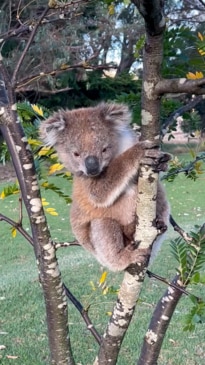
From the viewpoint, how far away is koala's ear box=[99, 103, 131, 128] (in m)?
Result: 2.24

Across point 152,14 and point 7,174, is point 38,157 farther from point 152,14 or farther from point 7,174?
point 7,174

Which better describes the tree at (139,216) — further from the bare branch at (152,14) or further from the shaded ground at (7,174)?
the shaded ground at (7,174)

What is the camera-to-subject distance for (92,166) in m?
2.14

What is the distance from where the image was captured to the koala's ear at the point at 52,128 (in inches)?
86.4

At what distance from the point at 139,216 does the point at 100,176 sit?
25.8 inches

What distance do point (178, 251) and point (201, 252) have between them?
0.25ft

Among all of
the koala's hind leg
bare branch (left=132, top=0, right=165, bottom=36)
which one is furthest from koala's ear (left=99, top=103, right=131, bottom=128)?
bare branch (left=132, top=0, right=165, bottom=36)

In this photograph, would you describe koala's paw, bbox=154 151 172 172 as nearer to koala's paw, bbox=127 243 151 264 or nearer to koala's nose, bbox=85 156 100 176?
koala's paw, bbox=127 243 151 264

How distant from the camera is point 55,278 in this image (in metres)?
1.80

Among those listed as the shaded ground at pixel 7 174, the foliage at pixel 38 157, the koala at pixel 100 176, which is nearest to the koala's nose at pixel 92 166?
the koala at pixel 100 176

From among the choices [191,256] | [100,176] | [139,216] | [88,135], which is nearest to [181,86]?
[139,216]

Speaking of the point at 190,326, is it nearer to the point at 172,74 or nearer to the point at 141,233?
the point at 141,233

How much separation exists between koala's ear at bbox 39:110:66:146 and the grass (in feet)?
2.25

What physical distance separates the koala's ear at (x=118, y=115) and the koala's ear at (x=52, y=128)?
0.67 ft
